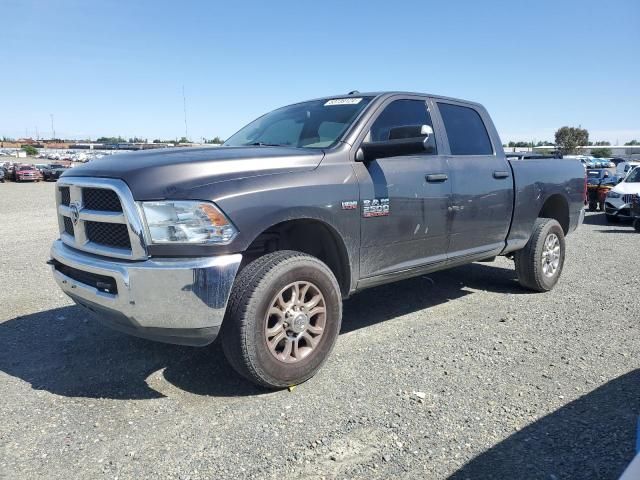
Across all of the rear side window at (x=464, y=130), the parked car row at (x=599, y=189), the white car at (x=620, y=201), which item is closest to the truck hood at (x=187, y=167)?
the rear side window at (x=464, y=130)

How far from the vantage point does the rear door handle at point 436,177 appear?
4.20 meters

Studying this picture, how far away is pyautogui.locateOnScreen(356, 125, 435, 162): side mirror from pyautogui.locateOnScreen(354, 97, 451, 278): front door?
0.08m

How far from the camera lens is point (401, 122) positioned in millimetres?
4262

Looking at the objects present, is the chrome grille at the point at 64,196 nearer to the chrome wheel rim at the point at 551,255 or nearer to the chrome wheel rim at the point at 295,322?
the chrome wheel rim at the point at 295,322

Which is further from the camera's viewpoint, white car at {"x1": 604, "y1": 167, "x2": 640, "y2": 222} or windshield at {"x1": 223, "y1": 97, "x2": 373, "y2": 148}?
white car at {"x1": 604, "y1": 167, "x2": 640, "y2": 222}

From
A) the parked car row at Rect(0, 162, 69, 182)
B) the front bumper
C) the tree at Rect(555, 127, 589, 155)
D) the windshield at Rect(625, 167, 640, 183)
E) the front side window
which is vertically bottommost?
the front bumper

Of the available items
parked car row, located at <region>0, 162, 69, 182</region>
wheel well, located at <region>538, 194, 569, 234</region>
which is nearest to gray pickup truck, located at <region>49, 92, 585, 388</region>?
wheel well, located at <region>538, 194, 569, 234</region>

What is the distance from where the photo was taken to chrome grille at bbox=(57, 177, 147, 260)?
114 inches

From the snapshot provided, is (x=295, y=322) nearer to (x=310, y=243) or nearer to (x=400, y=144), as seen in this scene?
(x=310, y=243)

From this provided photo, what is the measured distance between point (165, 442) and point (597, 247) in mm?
9044

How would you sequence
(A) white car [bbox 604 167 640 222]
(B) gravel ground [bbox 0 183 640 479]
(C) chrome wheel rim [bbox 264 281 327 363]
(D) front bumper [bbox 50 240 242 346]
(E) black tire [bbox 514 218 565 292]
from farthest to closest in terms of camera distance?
(A) white car [bbox 604 167 640 222], (E) black tire [bbox 514 218 565 292], (C) chrome wheel rim [bbox 264 281 327 363], (D) front bumper [bbox 50 240 242 346], (B) gravel ground [bbox 0 183 640 479]

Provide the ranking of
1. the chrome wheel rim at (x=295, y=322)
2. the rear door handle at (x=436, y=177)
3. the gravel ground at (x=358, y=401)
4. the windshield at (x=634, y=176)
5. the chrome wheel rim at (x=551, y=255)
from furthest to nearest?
1. the windshield at (x=634, y=176)
2. the chrome wheel rim at (x=551, y=255)
3. the rear door handle at (x=436, y=177)
4. the chrome wheel rim at (x=295, y=322)
5. the gravel ground at (x=358, y=401)

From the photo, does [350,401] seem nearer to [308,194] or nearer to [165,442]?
[165,442]

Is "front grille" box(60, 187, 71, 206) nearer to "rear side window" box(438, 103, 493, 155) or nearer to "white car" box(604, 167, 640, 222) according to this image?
"rear side window" box(438, 103, 493, 155)
